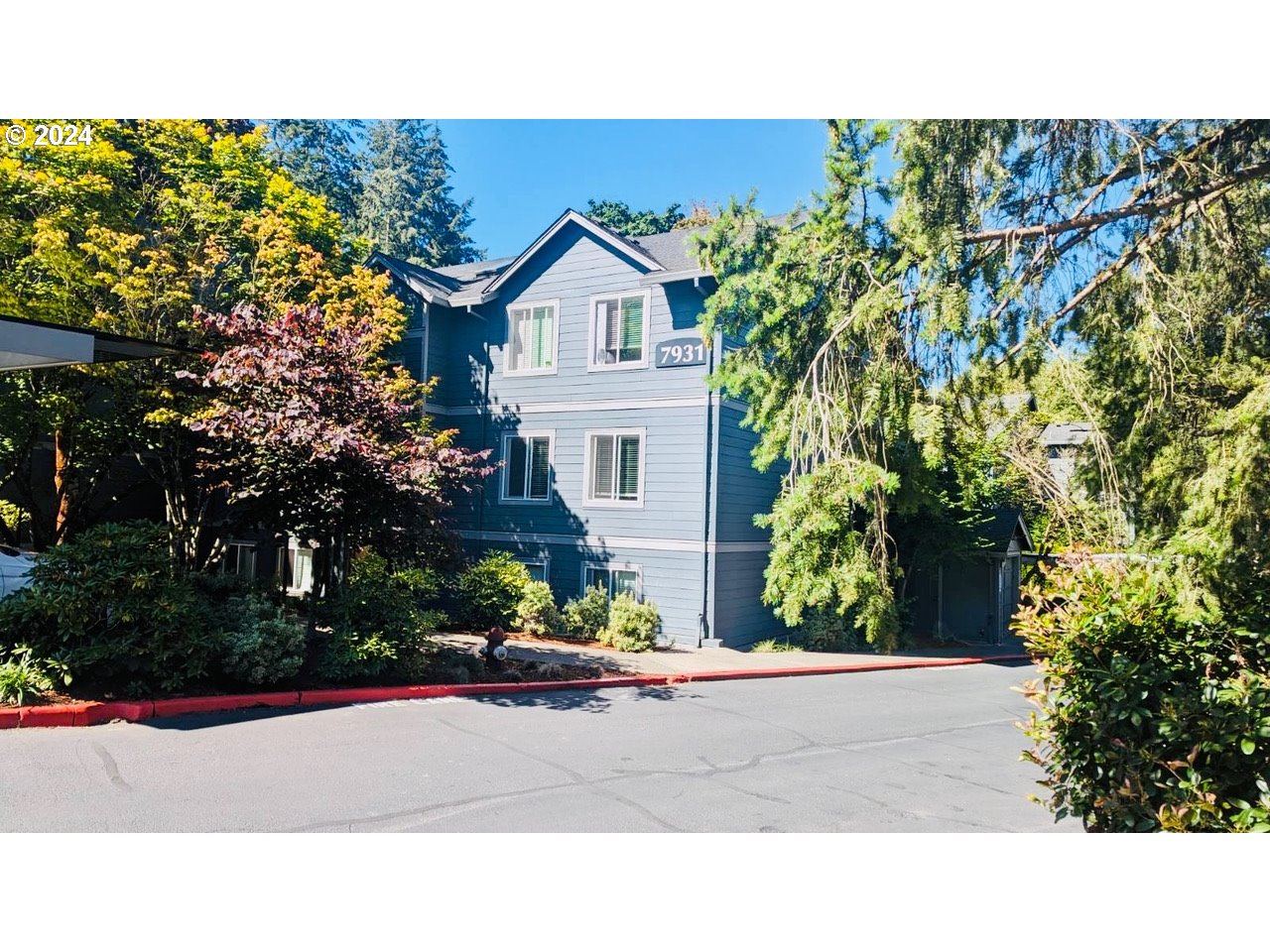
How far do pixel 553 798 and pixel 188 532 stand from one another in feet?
21.6

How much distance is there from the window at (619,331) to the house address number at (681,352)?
1.15ft

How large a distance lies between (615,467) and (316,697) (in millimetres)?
7873

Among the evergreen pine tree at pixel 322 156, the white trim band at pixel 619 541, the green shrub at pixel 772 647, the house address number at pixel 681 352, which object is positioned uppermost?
the evergreen pine tree at pixel 322 156

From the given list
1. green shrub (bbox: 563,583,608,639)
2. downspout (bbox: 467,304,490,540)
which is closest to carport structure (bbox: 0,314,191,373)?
green shrub (bbox: 563,583,608,639)

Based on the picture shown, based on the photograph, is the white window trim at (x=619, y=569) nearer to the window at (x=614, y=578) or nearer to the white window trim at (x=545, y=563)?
the window at (x=614, y=578)

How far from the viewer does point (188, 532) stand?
10.4 metres

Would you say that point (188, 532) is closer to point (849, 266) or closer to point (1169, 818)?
point (849, 266)

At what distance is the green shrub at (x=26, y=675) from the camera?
285 inches

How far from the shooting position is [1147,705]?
3.86 metres

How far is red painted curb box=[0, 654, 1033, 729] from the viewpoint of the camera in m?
7.16

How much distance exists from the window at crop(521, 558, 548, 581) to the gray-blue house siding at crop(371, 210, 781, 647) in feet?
0.11

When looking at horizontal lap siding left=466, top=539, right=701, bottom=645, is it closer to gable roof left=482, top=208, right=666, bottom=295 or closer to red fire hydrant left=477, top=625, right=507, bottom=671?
red fire hydrant left=477, top=625, right=507, bottom=671

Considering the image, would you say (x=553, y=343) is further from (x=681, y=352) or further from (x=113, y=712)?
(x=113, y=712)

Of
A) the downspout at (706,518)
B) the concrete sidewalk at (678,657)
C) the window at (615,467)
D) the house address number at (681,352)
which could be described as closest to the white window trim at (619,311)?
the house address number at (681,352)
